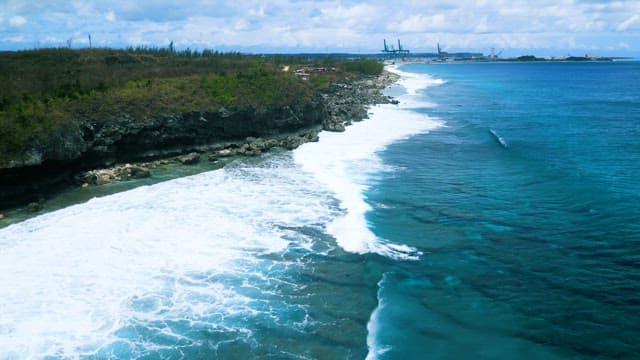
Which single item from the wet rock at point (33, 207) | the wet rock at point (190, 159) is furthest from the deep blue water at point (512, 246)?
the wet rock at point (33, 207)

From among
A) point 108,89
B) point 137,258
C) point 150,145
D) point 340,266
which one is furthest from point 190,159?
point 340,266

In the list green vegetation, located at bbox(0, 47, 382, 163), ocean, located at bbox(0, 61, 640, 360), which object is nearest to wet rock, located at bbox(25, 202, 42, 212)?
ocean, located at bbox(0, 61, 640, 360)

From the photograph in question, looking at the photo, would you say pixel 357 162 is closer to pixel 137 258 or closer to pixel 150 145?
pixel 150 145

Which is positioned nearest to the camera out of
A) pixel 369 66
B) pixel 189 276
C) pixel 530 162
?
pixel 189 276

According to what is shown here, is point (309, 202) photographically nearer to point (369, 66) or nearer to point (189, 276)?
point (189, 276)

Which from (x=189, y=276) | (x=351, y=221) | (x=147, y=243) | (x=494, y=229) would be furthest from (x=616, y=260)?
(x=147, y=243)

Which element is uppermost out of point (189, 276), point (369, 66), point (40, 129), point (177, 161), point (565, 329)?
point (369, 66)

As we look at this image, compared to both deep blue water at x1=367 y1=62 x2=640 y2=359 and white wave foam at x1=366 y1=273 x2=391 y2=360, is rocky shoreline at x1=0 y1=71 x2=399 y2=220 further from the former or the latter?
white wave foam at x1=366 y1=273 x2=391 y2=360
